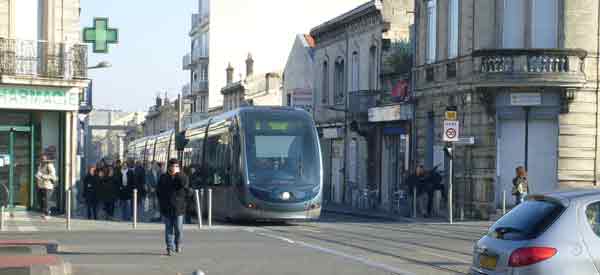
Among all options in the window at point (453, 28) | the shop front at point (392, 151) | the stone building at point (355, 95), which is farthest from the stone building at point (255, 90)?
the window at point (453, 28)

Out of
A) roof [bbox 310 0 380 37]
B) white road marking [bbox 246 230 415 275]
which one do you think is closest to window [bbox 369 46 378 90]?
roof [bbox 310 0 380 37]

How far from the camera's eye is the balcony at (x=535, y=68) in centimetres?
3441

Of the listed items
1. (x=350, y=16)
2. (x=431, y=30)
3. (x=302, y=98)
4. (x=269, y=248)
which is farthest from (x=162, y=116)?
(x=269, y=248)

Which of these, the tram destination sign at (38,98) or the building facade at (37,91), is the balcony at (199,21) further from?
the tram destination sign at (38,98)

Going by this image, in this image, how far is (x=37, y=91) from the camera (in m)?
33.0

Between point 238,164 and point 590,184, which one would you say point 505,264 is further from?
point 590,184

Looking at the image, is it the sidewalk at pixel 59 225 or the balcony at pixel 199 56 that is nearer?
the sidewalk at pixel 59 225

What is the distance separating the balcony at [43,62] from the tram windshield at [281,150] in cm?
634

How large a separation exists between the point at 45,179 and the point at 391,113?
1808cm

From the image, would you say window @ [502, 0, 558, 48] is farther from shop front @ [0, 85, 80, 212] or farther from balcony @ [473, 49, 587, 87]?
shop front @ [0, 85, 80, 212]

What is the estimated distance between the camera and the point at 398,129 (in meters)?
45.7

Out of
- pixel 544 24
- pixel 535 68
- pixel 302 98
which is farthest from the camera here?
pixel 302 98

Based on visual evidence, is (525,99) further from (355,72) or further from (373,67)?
(355,72)

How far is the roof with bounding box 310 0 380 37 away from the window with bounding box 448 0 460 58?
9892 mm
